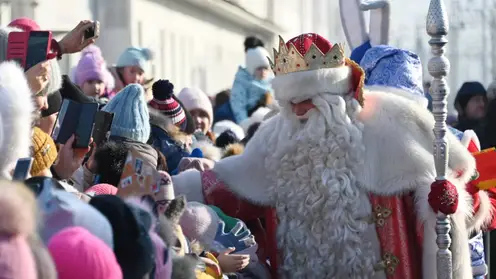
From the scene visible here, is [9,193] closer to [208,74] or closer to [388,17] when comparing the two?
[388,17]

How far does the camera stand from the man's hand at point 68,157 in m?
4.89

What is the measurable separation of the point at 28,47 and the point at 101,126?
0.54 metres

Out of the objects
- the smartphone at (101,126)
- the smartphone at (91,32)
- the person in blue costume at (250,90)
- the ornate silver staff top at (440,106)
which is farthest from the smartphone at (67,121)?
the person in blue costume at (250,90)

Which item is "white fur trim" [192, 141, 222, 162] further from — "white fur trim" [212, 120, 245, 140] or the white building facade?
the white building facade

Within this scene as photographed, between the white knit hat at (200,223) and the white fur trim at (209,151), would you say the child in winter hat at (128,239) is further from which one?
the white fur trim at (209,151)

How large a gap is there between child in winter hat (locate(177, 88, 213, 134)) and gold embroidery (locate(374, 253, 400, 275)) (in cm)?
331

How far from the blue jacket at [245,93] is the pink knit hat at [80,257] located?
26.4 ft

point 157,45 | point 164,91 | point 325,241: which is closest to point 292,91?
point 325,241

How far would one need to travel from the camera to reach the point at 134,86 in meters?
6.01

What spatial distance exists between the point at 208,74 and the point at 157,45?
→ 11.9 ft

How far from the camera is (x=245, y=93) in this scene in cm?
1161

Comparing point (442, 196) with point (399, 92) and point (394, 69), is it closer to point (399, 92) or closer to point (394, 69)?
point (399, 92)

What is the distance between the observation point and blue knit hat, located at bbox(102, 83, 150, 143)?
581 cm

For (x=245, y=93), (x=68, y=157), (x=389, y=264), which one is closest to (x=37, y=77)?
(x=68, y=157)
